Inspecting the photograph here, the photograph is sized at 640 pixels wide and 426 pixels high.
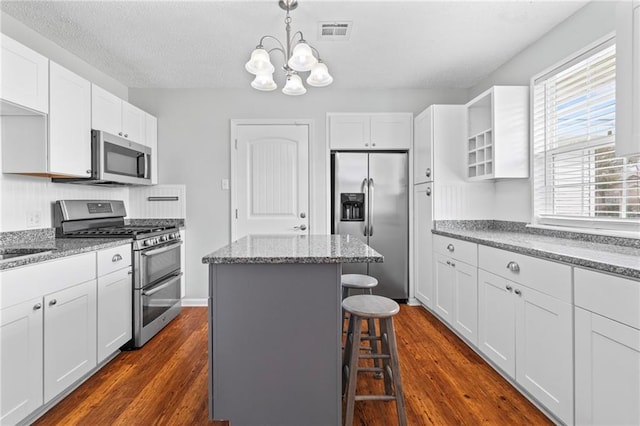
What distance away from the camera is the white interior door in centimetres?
361

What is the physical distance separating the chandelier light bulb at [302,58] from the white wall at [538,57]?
187 cm

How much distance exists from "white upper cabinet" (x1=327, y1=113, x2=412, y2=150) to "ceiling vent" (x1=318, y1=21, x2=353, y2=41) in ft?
3.81

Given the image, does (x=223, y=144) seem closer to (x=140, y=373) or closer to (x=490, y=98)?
(x=140, y=373)

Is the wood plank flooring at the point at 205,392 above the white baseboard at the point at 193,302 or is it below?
below

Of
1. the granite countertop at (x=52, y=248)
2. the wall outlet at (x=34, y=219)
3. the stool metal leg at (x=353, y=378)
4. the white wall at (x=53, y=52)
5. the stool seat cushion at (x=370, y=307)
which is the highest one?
the white wall at (x=53, y=52)

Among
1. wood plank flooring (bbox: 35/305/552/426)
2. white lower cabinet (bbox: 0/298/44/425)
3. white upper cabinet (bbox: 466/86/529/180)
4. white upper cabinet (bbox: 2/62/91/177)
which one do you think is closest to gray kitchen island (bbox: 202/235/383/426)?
wood plank flooring (bbox: 35/305/552/426)

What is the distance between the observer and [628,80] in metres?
1.42

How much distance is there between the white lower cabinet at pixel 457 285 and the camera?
2369 millimetres

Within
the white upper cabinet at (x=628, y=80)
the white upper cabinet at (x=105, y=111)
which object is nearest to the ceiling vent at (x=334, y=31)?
the white upper cabinet at (x=628, y=80)

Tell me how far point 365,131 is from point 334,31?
137 cm

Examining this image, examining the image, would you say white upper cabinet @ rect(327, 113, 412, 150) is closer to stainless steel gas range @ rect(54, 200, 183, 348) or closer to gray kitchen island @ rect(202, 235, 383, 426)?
stainless steel gas range @ rect(54, 200, 183, 348)

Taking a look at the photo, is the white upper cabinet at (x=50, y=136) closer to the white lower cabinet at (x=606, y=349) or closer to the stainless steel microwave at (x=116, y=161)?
the stainless steel microwave at (x=116, y=161)

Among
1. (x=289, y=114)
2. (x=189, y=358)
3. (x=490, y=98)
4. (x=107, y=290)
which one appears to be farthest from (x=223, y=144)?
(x=490, y=98)

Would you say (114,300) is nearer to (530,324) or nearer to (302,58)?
(302,58)
